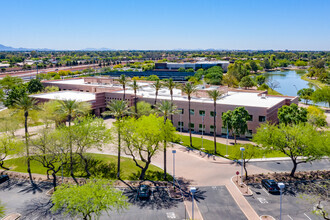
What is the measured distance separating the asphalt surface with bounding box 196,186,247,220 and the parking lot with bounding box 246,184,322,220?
101 inches

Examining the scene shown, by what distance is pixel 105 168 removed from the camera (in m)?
45.3

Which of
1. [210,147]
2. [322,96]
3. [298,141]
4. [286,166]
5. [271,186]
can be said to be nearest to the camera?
[271,186]

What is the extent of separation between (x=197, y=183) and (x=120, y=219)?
1339 cm

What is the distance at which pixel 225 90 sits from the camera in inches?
3012

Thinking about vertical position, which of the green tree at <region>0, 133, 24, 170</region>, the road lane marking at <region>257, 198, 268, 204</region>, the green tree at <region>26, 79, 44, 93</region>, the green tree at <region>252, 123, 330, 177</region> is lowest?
the road lane marking at <region>257, 198, 268, 204</region>

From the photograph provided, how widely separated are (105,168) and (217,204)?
19957mm

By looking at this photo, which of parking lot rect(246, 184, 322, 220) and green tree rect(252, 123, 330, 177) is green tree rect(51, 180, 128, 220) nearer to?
parking lot rect(246, 184, 322, 220)

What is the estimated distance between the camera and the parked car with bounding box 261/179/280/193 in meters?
36.4

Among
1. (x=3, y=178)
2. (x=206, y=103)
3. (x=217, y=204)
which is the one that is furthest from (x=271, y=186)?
(x=3, y=178)

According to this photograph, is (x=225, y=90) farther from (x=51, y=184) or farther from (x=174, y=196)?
(x=51, y=184)

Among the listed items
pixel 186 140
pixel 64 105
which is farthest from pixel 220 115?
pixel 64 105

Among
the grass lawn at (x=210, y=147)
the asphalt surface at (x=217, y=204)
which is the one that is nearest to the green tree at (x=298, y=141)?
the grass lawn at (x=210, y=147)

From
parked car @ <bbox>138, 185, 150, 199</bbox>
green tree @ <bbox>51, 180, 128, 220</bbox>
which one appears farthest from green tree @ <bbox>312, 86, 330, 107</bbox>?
green tree @ <bbox>51, 180, 128, 220</bbox>

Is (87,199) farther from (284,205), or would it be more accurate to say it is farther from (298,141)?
(298,141)
